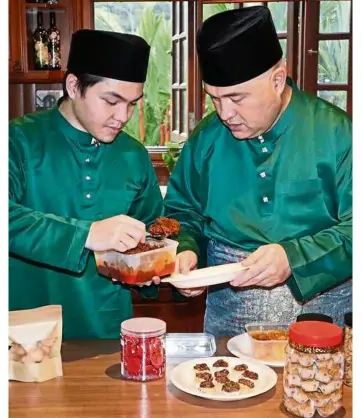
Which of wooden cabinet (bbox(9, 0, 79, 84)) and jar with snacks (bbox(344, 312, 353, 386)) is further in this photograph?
wooden cabinet (bbox(9, 0, 79, 84))

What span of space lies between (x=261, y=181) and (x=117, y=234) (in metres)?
0.56

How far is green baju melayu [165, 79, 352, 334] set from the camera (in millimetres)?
2033

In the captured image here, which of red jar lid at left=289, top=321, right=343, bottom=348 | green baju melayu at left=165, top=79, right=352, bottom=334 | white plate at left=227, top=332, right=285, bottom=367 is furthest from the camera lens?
green baju melayu at left=165, top=79, right=352, bottom=334

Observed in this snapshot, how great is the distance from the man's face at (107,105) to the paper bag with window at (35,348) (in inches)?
24.4

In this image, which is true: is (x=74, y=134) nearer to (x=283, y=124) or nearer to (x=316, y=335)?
(x=283, y=124)

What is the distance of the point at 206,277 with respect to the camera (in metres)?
1.68

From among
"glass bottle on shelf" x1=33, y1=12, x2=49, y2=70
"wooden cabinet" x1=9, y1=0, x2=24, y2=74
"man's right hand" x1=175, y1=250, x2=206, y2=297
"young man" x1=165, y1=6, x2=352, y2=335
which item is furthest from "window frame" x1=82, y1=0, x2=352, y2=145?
"man's right hand" x1=175, y1=250, x2=206, y2=297

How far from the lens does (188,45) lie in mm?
4312

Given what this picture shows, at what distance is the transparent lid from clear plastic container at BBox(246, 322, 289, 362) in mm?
235

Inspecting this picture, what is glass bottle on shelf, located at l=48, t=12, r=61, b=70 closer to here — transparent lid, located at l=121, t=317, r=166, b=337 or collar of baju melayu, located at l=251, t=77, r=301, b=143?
collar of baju melayu, located at l=251, t=77, r=301, b=143

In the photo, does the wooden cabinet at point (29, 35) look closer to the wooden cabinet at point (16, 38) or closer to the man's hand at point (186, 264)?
the wooden cabinet at point (16, 38)

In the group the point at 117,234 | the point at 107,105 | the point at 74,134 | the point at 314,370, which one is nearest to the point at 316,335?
the point at 314,370

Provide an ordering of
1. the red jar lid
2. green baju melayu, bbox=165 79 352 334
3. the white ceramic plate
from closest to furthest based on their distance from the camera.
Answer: the red jar lid, the white ceramic plate, green baju melayu, bbox=165 79 352 334

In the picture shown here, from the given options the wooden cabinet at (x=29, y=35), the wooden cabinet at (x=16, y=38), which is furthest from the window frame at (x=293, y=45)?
the wooden cabinet at (x=16, y=38)
